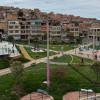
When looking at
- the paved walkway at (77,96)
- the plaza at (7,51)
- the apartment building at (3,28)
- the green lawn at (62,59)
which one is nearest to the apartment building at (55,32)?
the apartment building at (3,28)

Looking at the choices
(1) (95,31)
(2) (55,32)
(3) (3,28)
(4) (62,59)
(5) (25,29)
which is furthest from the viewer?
(1) (95,31)

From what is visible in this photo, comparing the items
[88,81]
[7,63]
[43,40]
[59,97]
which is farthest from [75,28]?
[59,97]

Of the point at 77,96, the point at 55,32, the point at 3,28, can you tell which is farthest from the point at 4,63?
the point at 55,32

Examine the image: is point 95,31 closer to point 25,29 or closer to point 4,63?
point 25,29

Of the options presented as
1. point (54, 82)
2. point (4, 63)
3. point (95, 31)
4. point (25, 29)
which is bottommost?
point (54, 82)

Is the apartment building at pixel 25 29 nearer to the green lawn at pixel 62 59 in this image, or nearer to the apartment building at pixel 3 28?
the apartment building at pixel 3 28

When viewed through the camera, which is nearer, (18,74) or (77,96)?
(77,96)

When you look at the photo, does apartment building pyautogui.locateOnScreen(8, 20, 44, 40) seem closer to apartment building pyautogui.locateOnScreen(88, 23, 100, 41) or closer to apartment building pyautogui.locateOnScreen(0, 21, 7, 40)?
apartment building pyautogui.locateOnScreen(0, 21, 7, 40)

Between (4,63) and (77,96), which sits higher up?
(4,63)

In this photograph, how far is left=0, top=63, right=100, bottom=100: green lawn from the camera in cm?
3388

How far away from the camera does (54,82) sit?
37219mm

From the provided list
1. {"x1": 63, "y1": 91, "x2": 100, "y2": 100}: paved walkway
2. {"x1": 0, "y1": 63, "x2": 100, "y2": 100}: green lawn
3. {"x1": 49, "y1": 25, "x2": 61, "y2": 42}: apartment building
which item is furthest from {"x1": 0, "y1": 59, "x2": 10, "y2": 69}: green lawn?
{"x1": 49, "y1": 25, "x2": 61, "y2": 42}: apartment building

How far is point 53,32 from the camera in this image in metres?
93.1

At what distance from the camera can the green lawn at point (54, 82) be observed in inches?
1334
